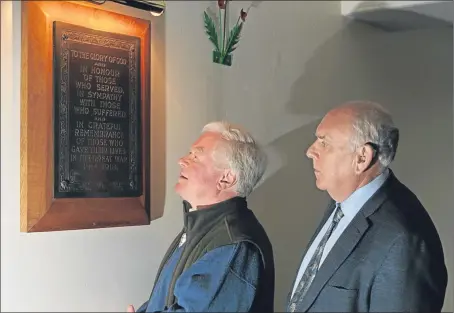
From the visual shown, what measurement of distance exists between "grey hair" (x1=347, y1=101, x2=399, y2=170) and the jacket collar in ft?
0.80

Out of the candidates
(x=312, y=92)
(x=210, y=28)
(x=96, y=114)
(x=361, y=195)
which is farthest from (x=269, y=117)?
(x=361, y=195)

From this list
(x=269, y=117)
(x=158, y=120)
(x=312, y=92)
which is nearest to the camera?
(x=158, y=120)

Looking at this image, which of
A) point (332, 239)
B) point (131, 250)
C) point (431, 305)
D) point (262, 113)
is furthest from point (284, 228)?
point (431, 305)

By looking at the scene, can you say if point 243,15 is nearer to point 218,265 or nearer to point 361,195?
point 361,195

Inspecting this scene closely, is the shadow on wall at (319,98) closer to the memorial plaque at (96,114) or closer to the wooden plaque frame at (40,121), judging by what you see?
the memorial plaque at (96,114)

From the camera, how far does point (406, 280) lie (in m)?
1.09

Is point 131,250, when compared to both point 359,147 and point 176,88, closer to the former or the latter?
point 176,88

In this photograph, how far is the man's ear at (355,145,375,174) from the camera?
1.18m

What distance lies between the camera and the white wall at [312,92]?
1618 millimetres

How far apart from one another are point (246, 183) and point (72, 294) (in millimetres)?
495

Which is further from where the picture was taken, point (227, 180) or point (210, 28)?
point (210, 28)

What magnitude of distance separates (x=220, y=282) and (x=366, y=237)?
264mm

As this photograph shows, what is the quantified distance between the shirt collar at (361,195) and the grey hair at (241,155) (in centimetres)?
18

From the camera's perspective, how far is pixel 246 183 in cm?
124
